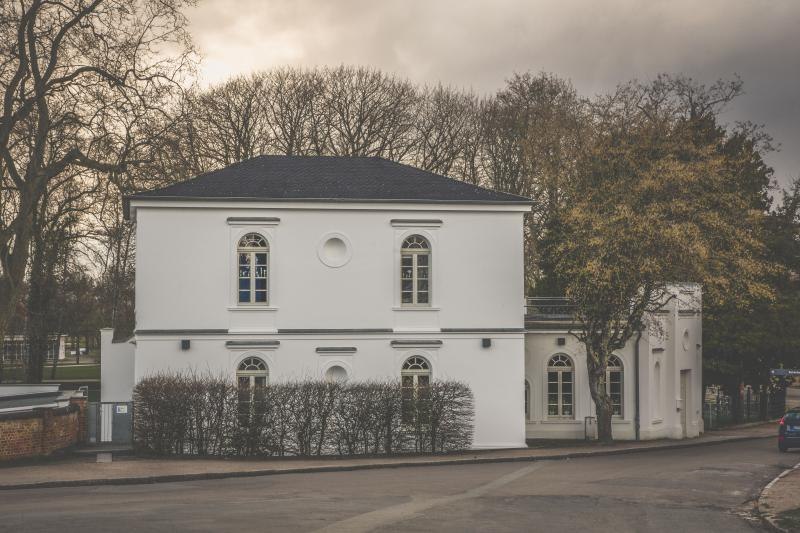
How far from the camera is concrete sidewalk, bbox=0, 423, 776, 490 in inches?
847

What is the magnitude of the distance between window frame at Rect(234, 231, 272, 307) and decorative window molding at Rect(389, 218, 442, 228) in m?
3.87

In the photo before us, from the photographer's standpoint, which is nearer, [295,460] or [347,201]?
[295,460]

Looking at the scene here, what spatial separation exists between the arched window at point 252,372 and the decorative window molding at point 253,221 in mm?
3940

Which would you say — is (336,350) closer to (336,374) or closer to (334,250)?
(336,374)

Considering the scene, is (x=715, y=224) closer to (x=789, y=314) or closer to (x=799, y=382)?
(x=789, y=314)

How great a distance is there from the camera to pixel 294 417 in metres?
27.5

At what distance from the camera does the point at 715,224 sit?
98.9 feet

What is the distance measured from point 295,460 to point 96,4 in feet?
48.5

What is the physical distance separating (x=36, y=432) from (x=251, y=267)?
7894mm

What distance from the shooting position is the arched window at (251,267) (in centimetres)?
3008

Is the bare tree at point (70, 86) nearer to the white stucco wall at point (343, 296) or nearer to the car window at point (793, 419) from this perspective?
the white stucco wall at point (343, 296)

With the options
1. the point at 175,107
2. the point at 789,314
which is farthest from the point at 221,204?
the point at 789,314

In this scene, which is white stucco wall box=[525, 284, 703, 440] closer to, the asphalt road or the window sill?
the asphalt road

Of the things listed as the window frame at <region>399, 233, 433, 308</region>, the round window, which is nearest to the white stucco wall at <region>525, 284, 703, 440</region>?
the window frame at <region>399, 233, 433, 308</region>
